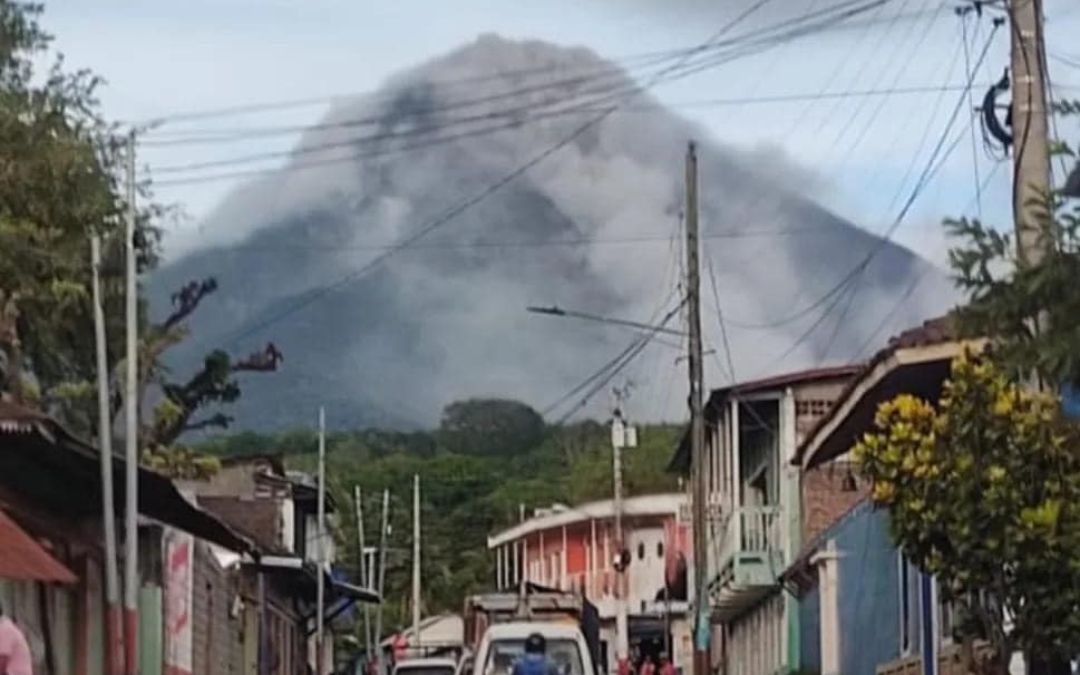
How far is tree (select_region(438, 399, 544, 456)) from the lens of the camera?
125 meters

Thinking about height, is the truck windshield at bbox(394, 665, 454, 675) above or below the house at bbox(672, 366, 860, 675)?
below

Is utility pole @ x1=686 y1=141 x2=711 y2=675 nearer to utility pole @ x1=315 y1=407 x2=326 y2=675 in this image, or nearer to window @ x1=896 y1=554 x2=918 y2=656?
utility pole @ x1=315 y1=407 x2=326 y2=675

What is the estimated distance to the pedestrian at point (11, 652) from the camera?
41.6 ft

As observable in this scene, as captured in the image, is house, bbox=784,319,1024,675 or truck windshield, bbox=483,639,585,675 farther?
truck windshield, bbox=483,639,585,675

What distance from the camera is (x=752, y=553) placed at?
45188mm

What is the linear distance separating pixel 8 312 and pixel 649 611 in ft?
174

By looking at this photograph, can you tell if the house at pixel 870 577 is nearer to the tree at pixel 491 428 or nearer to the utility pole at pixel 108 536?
Result: the utility pole at pixel 108 536

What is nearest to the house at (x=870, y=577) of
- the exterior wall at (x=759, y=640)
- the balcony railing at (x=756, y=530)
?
the balcony railing at (x=756, y=530)

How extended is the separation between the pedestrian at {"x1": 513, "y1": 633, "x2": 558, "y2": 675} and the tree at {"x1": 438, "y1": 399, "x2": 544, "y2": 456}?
90.5 metres

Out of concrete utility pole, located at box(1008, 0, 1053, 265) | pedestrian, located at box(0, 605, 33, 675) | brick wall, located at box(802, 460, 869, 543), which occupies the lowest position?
pedestrian, located at box(0, 605, 33, 675)

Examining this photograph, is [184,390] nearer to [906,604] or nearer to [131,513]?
[906,604]

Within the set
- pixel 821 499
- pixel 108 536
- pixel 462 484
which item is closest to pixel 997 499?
pixel 108 536

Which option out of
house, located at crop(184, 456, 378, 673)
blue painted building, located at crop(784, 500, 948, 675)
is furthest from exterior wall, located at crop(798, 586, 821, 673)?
house, located at crop(184, 456, 378, 673)

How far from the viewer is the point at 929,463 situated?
54.7 ft
